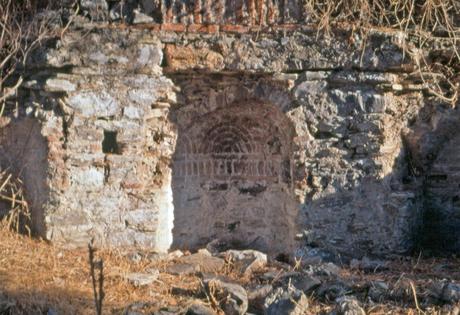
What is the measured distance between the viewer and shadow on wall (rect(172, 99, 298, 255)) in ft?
23.1

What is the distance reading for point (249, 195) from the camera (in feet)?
23.9

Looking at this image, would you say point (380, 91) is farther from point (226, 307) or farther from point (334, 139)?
point (226, 307)

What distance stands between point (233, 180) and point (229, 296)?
2401 mm

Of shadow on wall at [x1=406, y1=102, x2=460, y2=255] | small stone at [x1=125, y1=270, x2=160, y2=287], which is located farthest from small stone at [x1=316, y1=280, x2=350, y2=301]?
shadow on wall at [x1=406, y1=102, x2=460, y2=255]

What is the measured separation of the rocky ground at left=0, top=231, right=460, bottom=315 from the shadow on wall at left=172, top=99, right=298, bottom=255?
1.35ft

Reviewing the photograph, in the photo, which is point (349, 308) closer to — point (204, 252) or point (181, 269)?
point (181, 269)

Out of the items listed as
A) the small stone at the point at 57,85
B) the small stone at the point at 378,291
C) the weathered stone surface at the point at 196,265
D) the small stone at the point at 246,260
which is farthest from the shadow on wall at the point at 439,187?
the small stone at the point at 57,85

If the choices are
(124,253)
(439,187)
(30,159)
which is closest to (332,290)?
(124,253)

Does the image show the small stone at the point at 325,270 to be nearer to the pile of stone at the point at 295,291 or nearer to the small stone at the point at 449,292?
the pile of stone at the point at 295,291

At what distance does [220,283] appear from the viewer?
5277mm

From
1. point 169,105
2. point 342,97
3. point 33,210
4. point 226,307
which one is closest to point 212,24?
point 169,105

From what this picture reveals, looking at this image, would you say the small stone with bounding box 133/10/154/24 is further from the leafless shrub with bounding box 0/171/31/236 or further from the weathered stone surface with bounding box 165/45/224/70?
the leafless shrub with bounding box 0/171/31/236

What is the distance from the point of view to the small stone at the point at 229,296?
4914 millimetres

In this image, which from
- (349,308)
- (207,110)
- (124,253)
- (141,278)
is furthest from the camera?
(207,110)
